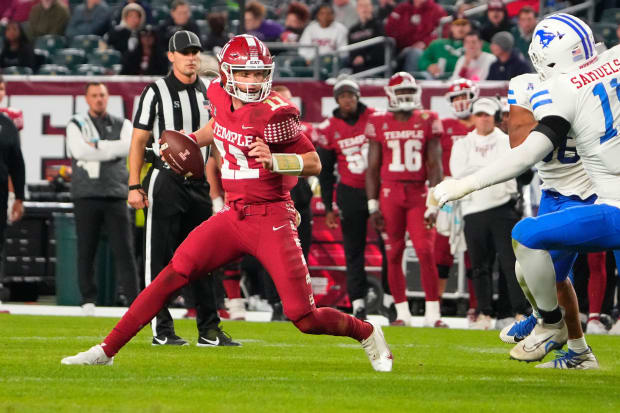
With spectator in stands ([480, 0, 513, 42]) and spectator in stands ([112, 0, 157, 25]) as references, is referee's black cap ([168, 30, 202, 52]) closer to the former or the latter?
spectator in stands ([480, 0, 513, 42])

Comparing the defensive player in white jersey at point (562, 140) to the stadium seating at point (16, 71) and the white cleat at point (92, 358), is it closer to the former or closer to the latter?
the white cleat at point (92, 358)

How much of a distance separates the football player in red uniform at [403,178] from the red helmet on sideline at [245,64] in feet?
14.4

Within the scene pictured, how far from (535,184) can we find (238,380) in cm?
625

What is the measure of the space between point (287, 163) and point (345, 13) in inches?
430

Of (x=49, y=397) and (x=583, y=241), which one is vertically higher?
(x=583, y=241)

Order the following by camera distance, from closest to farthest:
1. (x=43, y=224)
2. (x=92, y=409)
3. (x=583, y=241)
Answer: (x=92, y=409), (x=583, y=241), (x=43, y=224)

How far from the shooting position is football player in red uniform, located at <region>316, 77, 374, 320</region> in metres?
11.1

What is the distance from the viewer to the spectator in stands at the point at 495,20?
14969 millimetres

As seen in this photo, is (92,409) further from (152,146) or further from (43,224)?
(43,224)

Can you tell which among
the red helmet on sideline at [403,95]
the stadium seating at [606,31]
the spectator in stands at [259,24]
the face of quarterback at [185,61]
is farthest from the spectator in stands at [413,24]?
the face of quarterback at [185,61]

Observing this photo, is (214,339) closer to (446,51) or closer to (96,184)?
(96,184)

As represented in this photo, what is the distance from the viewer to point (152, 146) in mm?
7859

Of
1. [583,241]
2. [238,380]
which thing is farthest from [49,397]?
[583,241]

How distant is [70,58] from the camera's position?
16.4m
